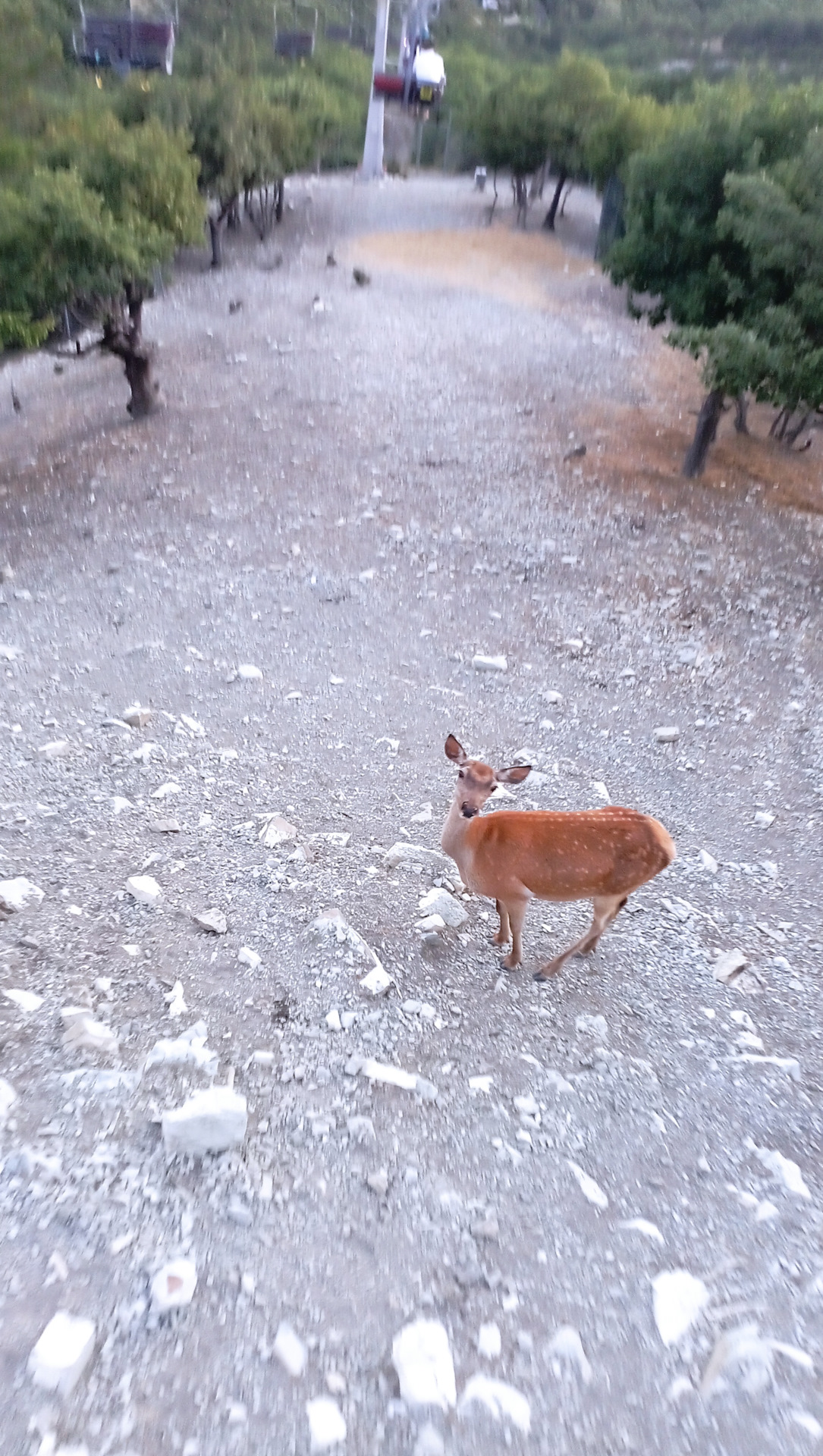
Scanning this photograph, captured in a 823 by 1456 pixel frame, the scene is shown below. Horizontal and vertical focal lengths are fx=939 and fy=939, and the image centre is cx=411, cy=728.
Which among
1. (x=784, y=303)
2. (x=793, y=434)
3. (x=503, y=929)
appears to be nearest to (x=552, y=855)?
(x=503, y=929)

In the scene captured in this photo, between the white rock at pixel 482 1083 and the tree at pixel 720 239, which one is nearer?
the white rock at pixel 482 1083

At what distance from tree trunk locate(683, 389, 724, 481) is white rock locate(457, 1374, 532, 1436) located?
14378 millimetres

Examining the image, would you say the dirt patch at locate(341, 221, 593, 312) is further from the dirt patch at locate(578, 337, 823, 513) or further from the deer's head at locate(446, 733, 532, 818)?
the deer's head at locate(446, 733, 532, 818)

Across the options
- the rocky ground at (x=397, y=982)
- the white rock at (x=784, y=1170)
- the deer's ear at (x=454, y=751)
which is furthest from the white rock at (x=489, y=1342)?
the deer's ear at (x=454, y=751)

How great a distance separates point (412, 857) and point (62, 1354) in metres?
4.17

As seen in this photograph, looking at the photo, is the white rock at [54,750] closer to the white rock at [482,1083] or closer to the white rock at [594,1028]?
the white rock at [482,1083]

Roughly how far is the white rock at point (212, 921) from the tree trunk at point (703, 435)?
12354 mm

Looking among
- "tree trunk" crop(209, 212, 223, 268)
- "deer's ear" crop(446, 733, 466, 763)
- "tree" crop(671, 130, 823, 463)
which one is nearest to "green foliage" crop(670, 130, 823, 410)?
"tree" crop(671, 130, 823, 463)

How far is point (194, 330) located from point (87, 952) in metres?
21.1

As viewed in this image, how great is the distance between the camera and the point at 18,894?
620cm

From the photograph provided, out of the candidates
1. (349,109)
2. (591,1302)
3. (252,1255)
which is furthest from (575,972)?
(349,109)

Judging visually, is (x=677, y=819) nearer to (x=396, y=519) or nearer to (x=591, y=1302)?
(x=591, y=1302)

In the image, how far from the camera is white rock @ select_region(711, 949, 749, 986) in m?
6.09

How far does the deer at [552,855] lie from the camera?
5.55 meters
